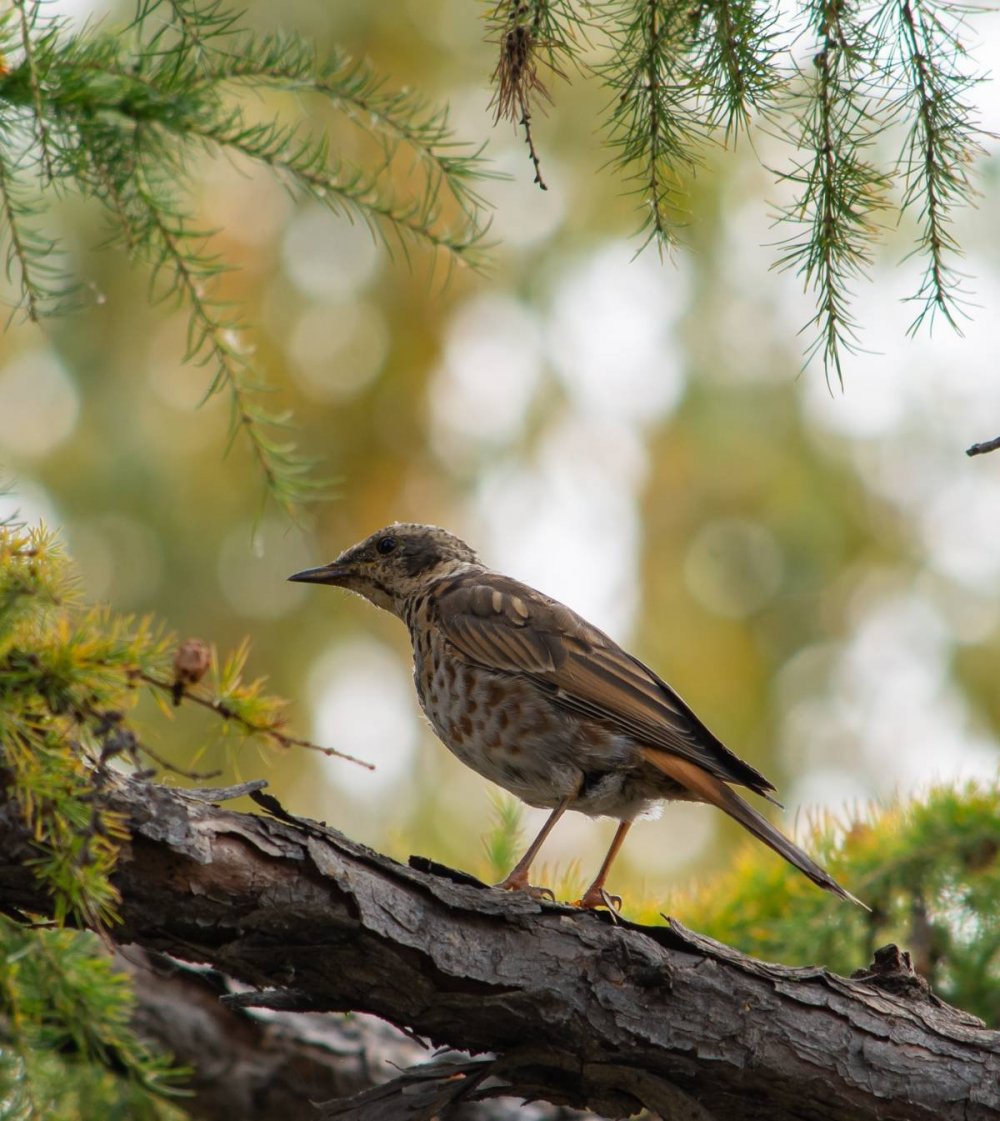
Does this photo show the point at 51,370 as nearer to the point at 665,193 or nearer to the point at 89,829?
the point at 665,193

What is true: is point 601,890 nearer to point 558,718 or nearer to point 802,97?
point 558,718

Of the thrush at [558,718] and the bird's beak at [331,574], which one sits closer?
the thrush at [558,718]

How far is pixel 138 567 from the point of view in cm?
650

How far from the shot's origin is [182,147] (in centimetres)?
327

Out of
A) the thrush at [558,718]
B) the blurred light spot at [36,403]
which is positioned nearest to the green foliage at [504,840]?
the thrush at [558,718]

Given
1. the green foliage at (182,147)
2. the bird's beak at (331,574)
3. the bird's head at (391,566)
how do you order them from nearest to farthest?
the green foliage at (182,147)
the bird's beak at (331,574)
the bird's head at (391,566)

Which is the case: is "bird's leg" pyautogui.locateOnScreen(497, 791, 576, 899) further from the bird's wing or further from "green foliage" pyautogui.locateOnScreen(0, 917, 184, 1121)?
"green foliage" pyautogui.locateOnScreen(0, 917, 184, 1121)

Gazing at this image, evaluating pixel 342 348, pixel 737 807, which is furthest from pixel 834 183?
pixel 342 348

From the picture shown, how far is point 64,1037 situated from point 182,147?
2.26 metres

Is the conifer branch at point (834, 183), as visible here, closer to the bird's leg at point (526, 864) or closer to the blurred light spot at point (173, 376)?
the bird's leg at point (526, 864)

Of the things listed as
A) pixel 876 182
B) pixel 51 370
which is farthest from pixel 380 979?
pixel 51 370

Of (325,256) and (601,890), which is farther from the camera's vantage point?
(325,256)

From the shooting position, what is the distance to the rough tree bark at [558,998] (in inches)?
99.3

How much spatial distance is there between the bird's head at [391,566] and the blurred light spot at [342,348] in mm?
2021
